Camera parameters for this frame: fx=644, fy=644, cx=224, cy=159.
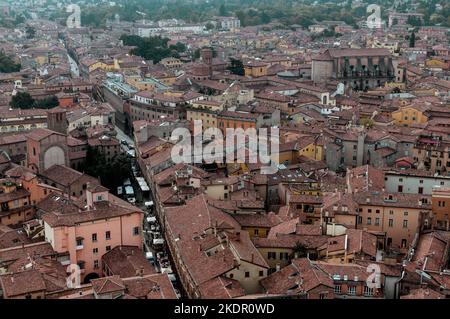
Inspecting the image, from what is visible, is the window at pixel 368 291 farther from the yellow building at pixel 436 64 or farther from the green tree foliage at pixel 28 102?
the yellow building at pixel 436 64

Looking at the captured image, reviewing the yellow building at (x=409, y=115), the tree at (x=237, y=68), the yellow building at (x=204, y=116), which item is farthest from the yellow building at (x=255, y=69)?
the yellow building at (x=409, y=115)

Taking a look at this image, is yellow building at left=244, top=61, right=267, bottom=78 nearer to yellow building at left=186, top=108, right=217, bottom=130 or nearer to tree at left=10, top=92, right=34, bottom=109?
yellow building at left=186, top=108, right=217, bottom=130

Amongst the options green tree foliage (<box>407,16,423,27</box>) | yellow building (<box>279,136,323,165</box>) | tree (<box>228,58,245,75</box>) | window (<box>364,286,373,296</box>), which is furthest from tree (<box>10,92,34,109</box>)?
green tree foliage (<box>407,16,423,27</box>)

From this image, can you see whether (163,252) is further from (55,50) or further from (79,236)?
(55,50)

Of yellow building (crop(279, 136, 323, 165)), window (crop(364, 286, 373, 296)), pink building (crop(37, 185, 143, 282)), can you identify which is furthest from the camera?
yellow building (crop(279, 136, 323, 165))

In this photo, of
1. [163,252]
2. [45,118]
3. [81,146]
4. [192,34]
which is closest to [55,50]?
[192,34]
